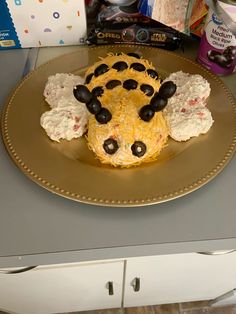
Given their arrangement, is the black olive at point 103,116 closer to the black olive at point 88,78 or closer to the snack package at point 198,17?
the black olive at point 88,78

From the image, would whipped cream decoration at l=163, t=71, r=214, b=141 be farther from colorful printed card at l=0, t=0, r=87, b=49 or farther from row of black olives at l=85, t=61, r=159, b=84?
colorful printed card at l=0, t=0, r=87, b=49

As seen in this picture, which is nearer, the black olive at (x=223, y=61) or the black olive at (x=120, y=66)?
the black olive at (x=120, y=66)

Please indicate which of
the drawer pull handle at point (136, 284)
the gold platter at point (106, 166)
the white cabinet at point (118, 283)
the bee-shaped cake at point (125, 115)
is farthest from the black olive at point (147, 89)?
the drawer pull handle at point (136, 284)

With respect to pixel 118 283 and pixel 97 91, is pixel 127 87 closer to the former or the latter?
pixel 97 91

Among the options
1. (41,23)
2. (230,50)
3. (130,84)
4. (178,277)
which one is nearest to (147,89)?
(130,84)

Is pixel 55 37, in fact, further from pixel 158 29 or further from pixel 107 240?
pixel 107 240
